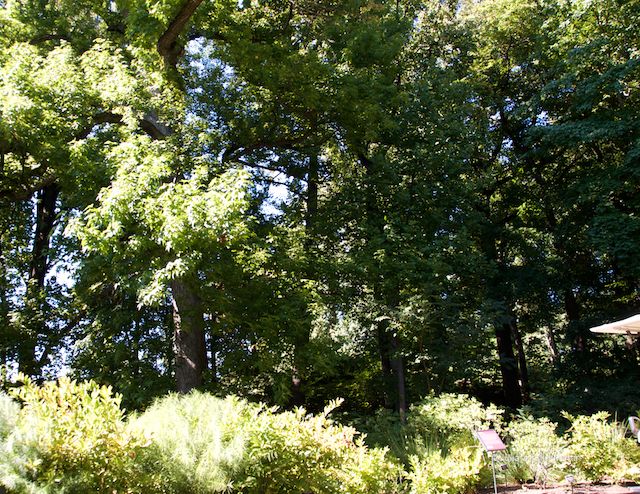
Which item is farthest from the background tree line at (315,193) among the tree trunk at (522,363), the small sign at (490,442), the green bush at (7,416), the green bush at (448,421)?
the small sign at (490,442)

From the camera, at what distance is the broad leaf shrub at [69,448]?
3490mm

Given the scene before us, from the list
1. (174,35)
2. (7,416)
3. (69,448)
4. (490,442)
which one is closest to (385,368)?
(490,442)

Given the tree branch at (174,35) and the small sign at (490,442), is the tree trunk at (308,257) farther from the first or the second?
the tree branch at (174,35)

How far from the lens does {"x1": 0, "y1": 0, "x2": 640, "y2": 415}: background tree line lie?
8.37 m

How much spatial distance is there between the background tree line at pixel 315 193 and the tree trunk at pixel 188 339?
3 cm

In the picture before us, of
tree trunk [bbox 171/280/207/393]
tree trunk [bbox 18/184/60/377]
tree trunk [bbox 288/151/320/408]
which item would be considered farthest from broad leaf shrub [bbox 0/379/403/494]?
tree trunk [bbox 18/184/60/377]

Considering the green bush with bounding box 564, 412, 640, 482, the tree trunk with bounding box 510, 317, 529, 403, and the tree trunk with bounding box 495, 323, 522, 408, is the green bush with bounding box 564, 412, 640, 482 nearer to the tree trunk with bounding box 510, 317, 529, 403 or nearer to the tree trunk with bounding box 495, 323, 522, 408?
the tree trunk with bounding box 495, 323, 522, 408

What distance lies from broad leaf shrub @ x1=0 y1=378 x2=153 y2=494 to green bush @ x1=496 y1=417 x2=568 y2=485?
540cm

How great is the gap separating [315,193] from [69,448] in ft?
35.5

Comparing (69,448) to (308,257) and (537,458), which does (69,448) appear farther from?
(308,257)

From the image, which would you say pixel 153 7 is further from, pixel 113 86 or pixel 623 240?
pixel 623 240

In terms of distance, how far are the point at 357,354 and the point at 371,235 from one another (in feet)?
12.1

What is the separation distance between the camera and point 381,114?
1156 cm

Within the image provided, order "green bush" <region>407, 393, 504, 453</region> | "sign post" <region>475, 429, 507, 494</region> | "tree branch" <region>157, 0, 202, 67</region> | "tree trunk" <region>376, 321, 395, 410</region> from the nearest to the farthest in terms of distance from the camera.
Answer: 1. "sign post" <region>475, 429, 507, 494</region>
2. "green bush" <region>407, 393, 504, 453</region>
3. "tree branch" <region>157, 0, 202, 67</region>
4. "tree trunk" <region>376, 321, 395, 410</region>
